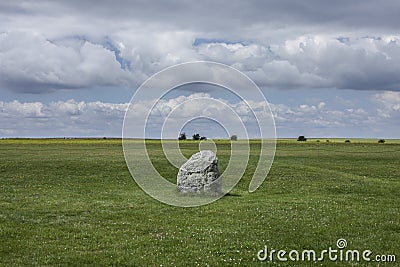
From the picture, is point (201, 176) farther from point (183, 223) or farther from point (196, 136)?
point (183, 223)

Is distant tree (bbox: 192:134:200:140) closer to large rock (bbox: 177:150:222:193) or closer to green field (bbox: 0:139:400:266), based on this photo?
large rock (bbox: 177:150:222:193)

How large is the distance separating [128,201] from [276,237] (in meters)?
11.6

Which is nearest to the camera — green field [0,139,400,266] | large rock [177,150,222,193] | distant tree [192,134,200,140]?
green field [0,139,400,266]

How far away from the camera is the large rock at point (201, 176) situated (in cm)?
2966

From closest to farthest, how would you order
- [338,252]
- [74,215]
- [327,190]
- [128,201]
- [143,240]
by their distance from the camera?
[338,252], [143,240], [74,215], [128,201], [327,190]

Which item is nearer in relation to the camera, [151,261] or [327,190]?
[151,261]

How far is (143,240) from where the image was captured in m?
17.9

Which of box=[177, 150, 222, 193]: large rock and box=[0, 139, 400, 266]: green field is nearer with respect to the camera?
box=[0, 139, 400, 266]: green field

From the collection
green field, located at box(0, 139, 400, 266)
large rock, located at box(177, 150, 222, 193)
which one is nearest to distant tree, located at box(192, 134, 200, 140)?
large rock, located at box(177, 150, 222, 193)

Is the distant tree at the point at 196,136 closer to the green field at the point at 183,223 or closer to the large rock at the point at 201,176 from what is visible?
the large rock at the point at 201,176

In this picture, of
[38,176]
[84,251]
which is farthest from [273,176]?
[84,251]

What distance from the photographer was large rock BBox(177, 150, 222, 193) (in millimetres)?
29656

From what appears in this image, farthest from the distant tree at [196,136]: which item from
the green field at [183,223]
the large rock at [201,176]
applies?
the green field at [183,223]

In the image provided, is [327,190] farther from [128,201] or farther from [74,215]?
[74,215]
